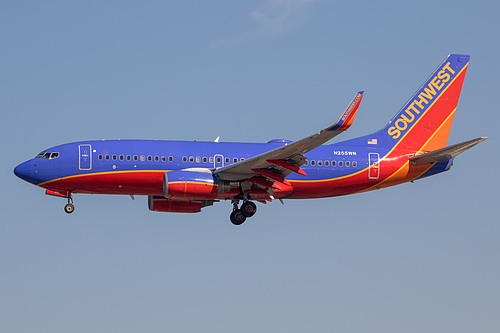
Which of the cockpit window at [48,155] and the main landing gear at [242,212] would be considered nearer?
the cockpit window at [48,155]

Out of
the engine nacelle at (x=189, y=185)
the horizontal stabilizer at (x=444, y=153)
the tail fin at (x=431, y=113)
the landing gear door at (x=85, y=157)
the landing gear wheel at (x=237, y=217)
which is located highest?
the tail fin at (x=431, y=113)

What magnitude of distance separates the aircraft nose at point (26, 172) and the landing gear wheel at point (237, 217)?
11.2 m

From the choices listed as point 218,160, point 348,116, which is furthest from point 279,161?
point 348,116

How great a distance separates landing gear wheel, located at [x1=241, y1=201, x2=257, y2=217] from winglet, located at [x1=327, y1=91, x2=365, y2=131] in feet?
32.4

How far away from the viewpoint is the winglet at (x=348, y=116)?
129ft

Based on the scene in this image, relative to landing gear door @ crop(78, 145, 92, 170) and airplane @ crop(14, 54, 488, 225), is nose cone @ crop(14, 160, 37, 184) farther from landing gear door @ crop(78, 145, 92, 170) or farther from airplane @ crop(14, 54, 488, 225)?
landing gear door @ crop(78, 145, 92, 170)

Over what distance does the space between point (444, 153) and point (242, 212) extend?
11.8 m

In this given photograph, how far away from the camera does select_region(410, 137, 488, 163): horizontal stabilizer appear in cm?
4641

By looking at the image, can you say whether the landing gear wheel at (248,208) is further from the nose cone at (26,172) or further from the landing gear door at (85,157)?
the nose cone at (26,172)

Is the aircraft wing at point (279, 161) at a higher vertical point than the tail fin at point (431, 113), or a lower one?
lower

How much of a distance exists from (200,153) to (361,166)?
9361 mm

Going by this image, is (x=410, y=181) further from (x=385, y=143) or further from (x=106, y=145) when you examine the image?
(x=106, y=145)

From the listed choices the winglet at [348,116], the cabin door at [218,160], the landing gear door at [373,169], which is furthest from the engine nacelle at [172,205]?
the winglet at [348,116]

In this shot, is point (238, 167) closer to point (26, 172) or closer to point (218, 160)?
point (218, 160)
